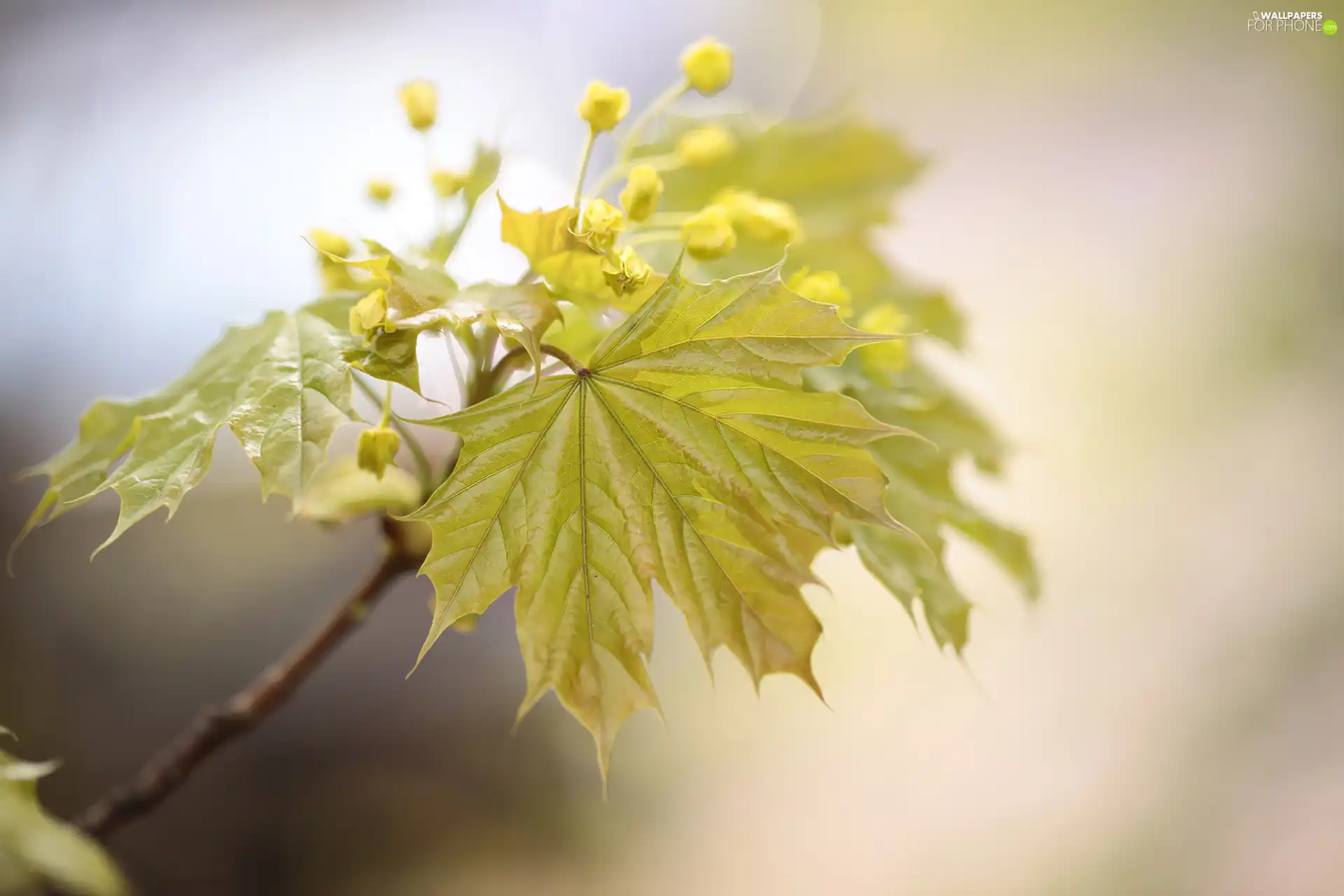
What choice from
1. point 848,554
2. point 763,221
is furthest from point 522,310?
point 848,554

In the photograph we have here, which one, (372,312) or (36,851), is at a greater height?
(372,312)

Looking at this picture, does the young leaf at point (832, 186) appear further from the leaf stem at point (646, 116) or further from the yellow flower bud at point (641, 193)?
the yellow flower bud at point (641, 193)

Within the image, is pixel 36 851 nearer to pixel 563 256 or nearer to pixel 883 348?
pixel 563 256

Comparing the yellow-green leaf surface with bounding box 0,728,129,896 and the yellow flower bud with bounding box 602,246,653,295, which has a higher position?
the yellow flower bud with bounding box 602,246,653,295

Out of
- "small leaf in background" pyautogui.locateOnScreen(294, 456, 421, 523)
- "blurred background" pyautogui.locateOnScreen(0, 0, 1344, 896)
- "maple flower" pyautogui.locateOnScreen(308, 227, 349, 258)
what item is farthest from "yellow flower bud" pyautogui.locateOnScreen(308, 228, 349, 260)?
"blurred background" pyautogui.locateOnScreen(0, 0, 1344, 896)

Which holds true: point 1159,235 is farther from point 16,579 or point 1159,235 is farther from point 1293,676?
point 16,579

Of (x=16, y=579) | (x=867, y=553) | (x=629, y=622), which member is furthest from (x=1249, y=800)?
(x=16, y=579)

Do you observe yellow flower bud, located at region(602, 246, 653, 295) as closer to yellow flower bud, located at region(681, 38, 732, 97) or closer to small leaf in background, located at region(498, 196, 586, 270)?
small leaf in background, located at region(498, 196, 586, 270)
